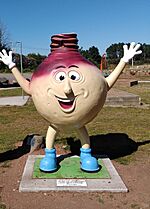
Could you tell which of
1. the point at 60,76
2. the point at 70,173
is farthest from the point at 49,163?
the point at 60,76

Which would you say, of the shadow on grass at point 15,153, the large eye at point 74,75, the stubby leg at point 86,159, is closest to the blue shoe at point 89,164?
the stubby leg at point 86,159

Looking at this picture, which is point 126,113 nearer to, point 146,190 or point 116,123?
point 116,123

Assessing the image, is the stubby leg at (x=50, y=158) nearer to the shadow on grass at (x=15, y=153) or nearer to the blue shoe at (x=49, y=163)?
the blue shoe at (x=49, y=163)

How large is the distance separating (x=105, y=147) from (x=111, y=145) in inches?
9.9

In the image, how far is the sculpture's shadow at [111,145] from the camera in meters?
6.39

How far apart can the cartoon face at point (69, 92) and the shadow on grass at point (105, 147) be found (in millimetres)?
1821

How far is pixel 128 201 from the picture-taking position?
4121 millimetres

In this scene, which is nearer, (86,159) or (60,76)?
(60,76)

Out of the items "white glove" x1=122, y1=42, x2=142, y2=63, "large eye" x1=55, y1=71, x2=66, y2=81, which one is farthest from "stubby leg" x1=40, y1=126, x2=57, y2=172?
"white glove" x1=122, y1=42, x2=142, y2=63

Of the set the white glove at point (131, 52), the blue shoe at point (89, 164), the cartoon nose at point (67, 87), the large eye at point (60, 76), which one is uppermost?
the white glove at point (131, 52)

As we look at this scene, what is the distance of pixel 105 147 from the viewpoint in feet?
22.3

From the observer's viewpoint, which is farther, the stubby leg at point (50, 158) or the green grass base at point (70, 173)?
the stubby leg at point (50, 158)

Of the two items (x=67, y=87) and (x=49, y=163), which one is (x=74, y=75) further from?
(x=49, y=163)

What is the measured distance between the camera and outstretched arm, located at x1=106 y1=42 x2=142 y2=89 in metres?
4.94
